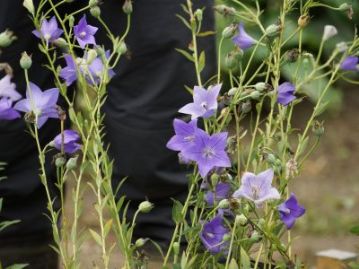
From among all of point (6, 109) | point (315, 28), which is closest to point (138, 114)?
point (6, 109)

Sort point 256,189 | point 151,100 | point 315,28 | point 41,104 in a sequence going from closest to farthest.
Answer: point 256,189
point 41,104
point 151,100
point 315,28

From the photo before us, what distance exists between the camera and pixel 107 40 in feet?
6.52

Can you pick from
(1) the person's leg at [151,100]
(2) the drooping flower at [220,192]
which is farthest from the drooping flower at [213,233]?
(1) the person's leg at [151,100]

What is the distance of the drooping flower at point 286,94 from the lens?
1.29m

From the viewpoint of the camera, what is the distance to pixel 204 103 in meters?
1.20

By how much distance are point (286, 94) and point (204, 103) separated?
0.15 m

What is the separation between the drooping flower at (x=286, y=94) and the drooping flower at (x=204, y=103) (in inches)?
4.9

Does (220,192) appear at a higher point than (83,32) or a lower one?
lower

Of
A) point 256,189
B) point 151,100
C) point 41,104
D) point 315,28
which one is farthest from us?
point 315,28

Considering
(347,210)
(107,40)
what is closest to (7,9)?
(107,40)

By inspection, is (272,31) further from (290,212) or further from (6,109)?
(6,109)

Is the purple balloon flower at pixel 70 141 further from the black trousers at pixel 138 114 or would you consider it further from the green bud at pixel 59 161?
the black trousers at pixel 138 114

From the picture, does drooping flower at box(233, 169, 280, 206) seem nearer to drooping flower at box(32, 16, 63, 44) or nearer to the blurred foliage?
drooping flower at box(32, 16, 63, 44)

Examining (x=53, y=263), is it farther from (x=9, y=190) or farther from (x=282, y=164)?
(x=282, y=164)
